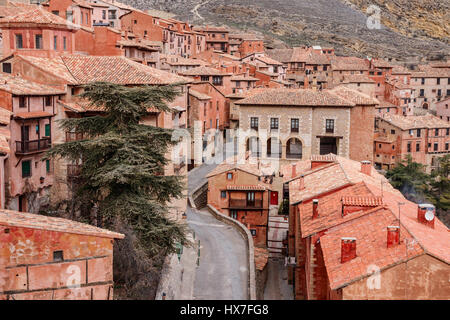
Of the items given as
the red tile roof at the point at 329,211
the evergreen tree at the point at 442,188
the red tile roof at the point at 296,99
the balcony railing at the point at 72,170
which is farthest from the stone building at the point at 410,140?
the balcony railing at the point at 72,170

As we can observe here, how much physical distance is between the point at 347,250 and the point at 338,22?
132 metres

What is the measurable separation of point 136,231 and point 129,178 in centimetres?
192

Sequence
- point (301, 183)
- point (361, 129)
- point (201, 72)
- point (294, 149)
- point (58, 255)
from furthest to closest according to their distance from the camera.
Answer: point (201, 72), point (294, 149), point (361, 129), point (301, 183), point (58, 255)

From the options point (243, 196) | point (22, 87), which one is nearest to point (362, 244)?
point (22, 87)

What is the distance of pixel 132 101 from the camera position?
2180cm

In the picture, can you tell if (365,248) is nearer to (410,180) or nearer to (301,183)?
(301,183)

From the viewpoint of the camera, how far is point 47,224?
14633 mm

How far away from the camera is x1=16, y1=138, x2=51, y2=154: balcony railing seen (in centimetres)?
2391

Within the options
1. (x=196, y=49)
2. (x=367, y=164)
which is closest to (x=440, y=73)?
(x=196, y=49)

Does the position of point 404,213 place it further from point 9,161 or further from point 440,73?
point 440,73

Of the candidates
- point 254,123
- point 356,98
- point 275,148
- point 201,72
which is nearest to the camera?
point 275,148

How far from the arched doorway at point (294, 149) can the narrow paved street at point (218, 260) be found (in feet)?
41.1

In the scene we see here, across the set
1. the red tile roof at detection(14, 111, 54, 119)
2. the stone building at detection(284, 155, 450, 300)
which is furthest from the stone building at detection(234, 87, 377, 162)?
the red tile roof at detection(14, 111, 54, 119)
